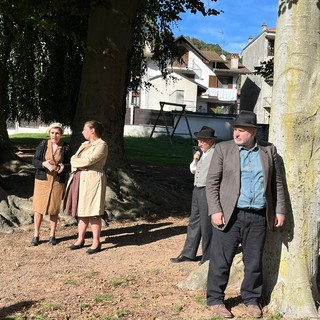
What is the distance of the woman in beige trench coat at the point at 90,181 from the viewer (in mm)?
6551

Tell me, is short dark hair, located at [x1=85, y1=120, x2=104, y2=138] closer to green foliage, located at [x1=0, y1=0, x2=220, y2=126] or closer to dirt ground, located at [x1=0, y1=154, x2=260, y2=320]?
dirt ground, located at [x1=0, y1=154, x2=260, y2=320]

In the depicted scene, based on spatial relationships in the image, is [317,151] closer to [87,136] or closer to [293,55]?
[293,55]

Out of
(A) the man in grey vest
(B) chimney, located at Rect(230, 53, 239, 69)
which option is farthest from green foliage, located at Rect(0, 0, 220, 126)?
(B) chimney, located at Rect(230, 53, 239, 69)

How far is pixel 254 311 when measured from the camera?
4480mm

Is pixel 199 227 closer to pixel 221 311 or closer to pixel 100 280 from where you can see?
pixel 100 280

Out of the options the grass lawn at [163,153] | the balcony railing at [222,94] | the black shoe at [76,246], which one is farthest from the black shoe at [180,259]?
the balcony railing at [222,94]

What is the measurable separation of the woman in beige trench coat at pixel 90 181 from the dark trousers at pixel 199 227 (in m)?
1.25

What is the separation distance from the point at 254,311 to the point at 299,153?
4.85 ft

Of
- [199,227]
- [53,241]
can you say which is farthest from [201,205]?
[53,241]

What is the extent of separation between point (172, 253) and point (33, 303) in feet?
8.15

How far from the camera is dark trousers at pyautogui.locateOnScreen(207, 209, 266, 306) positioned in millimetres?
4438

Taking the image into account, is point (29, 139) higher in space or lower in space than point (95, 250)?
higher

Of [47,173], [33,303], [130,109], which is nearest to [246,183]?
[33,303]

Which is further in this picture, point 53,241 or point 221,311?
point 53,241
